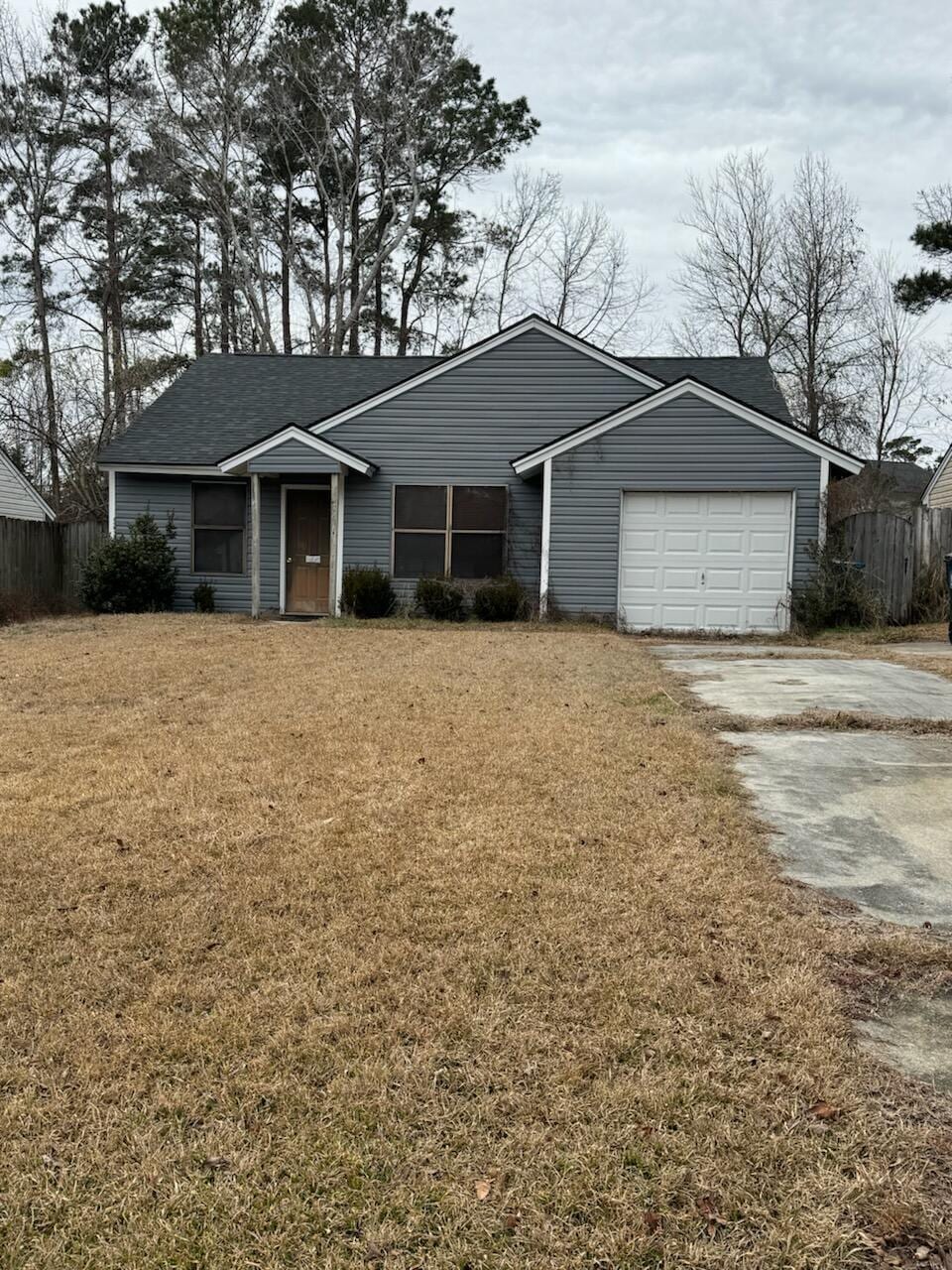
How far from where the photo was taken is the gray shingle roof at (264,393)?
15961 mm

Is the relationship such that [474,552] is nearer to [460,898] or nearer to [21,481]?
[460,898]

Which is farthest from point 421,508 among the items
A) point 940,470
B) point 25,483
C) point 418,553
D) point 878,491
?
point 878,491

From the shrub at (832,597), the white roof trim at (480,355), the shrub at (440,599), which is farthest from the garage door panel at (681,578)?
the white roof trim at (480,355)

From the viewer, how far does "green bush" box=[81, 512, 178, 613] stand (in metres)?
15.1

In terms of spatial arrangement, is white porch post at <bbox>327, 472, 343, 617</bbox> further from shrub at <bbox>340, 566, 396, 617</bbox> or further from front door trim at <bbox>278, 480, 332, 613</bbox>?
front door trim at <bbox>278, 480, 332, 613</bbox>

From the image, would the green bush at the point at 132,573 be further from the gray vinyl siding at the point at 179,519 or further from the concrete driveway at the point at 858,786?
the concrete driveway at the point at 858,786

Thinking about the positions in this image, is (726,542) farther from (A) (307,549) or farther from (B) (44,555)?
(B) (44,555)

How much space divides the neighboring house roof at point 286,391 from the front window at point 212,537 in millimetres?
729

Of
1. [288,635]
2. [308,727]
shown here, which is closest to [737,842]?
[308,727]

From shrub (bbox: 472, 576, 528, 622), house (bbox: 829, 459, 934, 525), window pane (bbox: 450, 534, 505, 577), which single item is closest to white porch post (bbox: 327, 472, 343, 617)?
window pane (bbox: 450, 534, 505, 577)

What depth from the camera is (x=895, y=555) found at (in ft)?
45.2

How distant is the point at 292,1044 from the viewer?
2320mm

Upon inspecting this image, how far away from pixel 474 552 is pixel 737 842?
458 inches

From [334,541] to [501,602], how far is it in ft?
10.0
